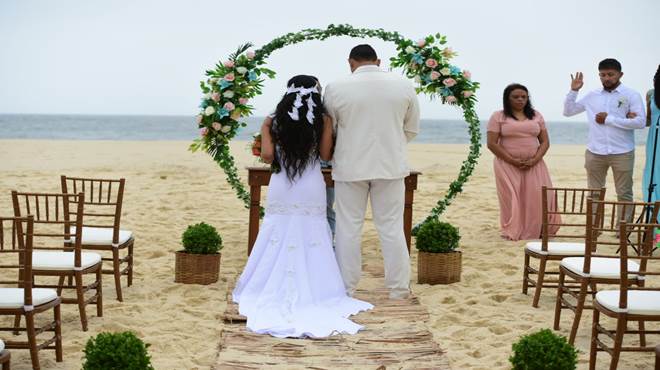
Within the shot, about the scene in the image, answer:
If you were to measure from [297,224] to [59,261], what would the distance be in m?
1.89

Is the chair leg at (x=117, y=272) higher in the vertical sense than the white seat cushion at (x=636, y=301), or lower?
lower

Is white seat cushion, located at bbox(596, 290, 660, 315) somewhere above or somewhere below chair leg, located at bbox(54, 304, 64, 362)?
above

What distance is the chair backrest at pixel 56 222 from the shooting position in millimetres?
5879

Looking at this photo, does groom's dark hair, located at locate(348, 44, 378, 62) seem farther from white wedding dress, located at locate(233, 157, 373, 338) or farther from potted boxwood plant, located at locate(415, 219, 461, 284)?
potted boxwood plant, located at locate(415, 219, 461, 284)

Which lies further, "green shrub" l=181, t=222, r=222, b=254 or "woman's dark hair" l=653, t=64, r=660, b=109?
"woman's dark hair" l=653, t=64, r=660, b=109

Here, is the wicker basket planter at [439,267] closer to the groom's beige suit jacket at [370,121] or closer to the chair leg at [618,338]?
the groom's beige suit jacket at [370,121]

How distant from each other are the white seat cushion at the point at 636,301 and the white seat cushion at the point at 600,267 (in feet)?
1.79

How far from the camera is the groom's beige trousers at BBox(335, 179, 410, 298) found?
691 cm

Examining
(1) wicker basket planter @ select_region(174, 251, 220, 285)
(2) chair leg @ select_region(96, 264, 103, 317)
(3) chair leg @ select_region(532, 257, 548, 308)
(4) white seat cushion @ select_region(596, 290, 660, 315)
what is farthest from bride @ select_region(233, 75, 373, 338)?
(4) white seat cushion @ select_region(596, 290, 660, 315)

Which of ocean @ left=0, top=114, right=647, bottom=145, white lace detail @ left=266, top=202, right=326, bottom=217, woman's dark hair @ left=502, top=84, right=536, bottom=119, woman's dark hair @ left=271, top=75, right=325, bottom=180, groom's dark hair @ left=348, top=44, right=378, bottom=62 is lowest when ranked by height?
ocean @ left=0, top=114, right=647, bottom=145

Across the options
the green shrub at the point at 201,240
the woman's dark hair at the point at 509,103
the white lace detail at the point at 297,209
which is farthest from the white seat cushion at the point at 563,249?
the woman's dark hair at the point at 509,103

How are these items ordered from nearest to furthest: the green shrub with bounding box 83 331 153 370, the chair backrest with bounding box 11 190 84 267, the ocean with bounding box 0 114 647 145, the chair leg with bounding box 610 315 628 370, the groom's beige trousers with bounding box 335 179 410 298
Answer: the green shrub with bounding box 83 331 153 370, the chair leg with bounding box 610 315 628 370, the chair backrest with bounding box 11 190 84 267, the groom's beige trousers with bounding box 335 179 410 298, the ocean with bounding box 0 114 647 145

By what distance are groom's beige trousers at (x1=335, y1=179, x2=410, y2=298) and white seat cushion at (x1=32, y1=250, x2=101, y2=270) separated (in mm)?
1968

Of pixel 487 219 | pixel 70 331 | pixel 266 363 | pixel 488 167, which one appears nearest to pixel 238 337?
pixel 266 363
